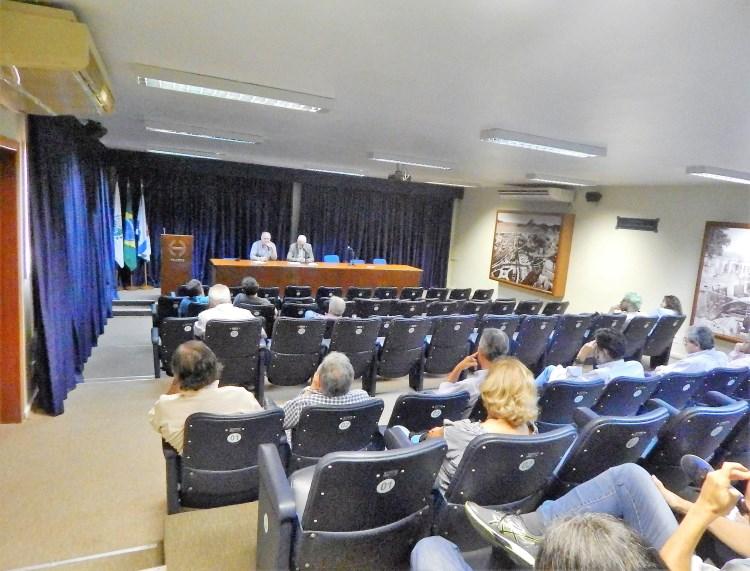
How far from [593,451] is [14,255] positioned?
14.1 ft

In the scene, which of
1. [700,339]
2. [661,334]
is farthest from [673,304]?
[700,339]

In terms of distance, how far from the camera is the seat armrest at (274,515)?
1638 millimetres

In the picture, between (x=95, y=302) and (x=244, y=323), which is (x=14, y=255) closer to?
(x=244, y=323)

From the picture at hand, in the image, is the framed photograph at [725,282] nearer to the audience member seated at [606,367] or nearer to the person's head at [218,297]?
the audience member seated at [606,367]

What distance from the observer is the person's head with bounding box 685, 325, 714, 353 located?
4.28 m

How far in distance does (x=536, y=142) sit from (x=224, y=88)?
306 cm

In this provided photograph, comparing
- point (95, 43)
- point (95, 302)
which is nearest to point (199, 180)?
point (95, 302)

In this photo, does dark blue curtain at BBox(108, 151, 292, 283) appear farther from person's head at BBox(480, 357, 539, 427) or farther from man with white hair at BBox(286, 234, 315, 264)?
person's head at BBox(480, 357, 539, 427)

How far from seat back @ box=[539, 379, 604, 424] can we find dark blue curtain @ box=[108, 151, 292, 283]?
9.73 m

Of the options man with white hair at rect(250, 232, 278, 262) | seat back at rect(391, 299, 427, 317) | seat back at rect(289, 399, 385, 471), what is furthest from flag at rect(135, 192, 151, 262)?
seat back at rect(289, 399, 385, 471)

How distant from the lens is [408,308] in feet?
21.0

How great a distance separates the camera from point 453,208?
→ 1426 cm

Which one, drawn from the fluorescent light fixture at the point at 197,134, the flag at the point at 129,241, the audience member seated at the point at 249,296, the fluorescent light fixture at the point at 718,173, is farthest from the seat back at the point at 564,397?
the flag at the point at 129,241

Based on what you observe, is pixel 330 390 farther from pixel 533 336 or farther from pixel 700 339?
pixel 700 339
